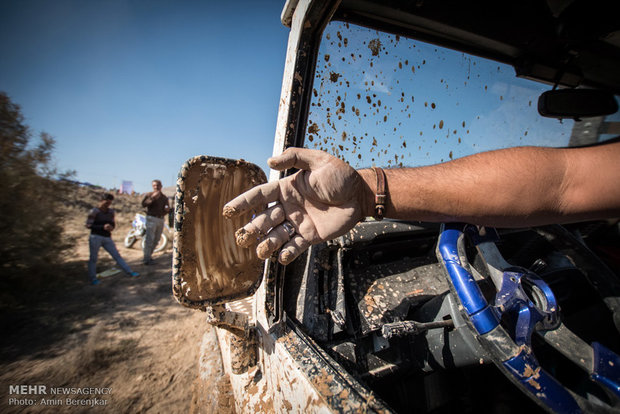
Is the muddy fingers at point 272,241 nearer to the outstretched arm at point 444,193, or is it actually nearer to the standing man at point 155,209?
the outstretched arm at point 444,193

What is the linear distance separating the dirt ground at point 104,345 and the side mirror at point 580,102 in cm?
333

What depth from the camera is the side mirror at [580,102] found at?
4.85 feet

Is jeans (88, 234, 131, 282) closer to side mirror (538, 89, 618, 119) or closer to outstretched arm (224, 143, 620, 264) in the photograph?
outstretched arm (224, 143, 620, 264)

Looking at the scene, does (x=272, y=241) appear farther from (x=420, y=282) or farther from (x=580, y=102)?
(x=580, y=102)

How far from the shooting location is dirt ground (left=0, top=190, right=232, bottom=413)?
259cm

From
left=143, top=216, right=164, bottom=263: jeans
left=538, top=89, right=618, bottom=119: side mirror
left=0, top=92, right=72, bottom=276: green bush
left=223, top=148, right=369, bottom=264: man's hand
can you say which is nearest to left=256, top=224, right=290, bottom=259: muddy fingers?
left=223, top=148, right=369, bottom=264: man's hand

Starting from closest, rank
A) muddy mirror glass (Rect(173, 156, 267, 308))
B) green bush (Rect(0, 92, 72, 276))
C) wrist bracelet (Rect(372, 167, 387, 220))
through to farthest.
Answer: muddy mirror glass (Rect(173, 156, 267, 308))
wrist bracelet (Rect(372, 167, 387, 220))
green bush (Rect(0, 92, 72, 276))

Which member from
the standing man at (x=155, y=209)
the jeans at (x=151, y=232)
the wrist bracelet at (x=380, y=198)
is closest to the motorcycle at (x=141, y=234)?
the jeans at (x=151, y=232)

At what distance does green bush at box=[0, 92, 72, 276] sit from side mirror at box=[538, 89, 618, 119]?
9595 mm

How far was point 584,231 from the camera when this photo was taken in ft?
8.09

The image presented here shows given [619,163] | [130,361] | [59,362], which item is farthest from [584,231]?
[59,362]

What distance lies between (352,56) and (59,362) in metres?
5.13

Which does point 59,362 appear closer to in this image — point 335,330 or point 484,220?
point 335,330

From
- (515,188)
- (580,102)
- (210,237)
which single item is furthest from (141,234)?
(580,102)
